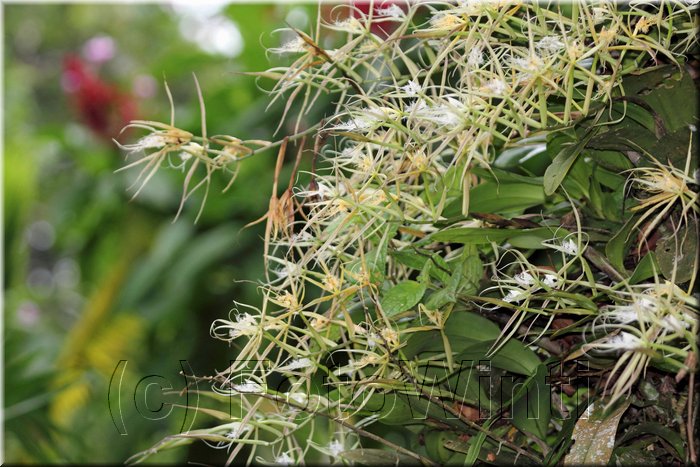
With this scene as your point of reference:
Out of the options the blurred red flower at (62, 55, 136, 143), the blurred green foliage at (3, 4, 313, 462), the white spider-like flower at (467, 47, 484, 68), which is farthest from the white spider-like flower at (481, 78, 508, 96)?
the blurred red flower at (62, 55, 136, 143)

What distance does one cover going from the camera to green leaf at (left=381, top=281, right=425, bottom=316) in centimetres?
34

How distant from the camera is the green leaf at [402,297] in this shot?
34cm

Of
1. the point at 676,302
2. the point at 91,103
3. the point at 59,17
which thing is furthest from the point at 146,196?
the point at 59,17

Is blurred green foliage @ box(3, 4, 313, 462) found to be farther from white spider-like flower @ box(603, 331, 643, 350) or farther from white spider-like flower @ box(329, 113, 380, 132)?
white spider-like flower @ box(603, 331, 643, 350)

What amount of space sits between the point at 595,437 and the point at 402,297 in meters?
0.11

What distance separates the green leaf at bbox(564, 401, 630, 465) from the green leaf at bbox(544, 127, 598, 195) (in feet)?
0.34

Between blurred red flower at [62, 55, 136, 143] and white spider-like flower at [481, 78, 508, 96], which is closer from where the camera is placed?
white spider-like flower at [481, 78, 508, 96]

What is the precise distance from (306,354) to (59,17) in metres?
5.13

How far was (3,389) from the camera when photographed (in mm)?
1085

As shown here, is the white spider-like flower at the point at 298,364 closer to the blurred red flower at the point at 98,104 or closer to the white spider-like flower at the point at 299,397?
the white spider-like flower at the point at 299,397

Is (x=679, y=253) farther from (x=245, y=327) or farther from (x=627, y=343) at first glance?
(x=245, y=327)

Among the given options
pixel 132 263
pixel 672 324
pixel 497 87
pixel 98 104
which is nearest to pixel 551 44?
pixel 497 87

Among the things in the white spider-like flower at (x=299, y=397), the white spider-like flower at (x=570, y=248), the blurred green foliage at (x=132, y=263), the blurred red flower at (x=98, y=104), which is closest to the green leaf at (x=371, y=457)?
the white spider-like flower at (x=299, y=397)

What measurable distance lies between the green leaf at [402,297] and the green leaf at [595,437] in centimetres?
9
